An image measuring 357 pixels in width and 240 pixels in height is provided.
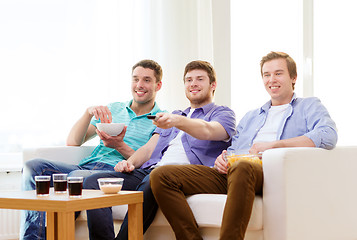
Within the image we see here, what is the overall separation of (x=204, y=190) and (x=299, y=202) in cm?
49

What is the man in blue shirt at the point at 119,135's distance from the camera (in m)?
2.93

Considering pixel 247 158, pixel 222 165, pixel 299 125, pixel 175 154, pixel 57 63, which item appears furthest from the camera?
pixel 57 63

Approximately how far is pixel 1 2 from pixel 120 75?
102 cm

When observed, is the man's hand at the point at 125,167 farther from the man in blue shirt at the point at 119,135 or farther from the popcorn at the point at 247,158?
the popcorn at the point at 247,158

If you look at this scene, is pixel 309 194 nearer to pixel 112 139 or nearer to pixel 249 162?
pixel 249 162

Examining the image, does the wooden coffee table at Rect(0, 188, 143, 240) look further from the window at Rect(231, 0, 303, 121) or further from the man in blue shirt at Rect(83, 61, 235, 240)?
the window at Rect(231, 0, 303, 121)

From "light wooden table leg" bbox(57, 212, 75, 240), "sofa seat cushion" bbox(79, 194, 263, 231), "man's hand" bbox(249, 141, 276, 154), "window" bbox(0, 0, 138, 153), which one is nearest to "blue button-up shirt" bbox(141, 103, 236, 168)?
"man's hand" bbox(249, 141, 276, 154)

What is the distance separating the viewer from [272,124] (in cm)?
284

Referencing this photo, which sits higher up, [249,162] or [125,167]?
[249,162]

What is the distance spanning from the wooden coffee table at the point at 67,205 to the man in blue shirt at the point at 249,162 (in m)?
0.17

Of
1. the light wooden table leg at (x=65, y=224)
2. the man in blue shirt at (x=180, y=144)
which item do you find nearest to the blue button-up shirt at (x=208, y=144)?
the man in blue shirt at (x=180, y=144)

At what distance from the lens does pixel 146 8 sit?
4.30 meters

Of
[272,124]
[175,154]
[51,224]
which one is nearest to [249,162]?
[272,124]

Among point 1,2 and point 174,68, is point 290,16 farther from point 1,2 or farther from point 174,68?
point 1,2
